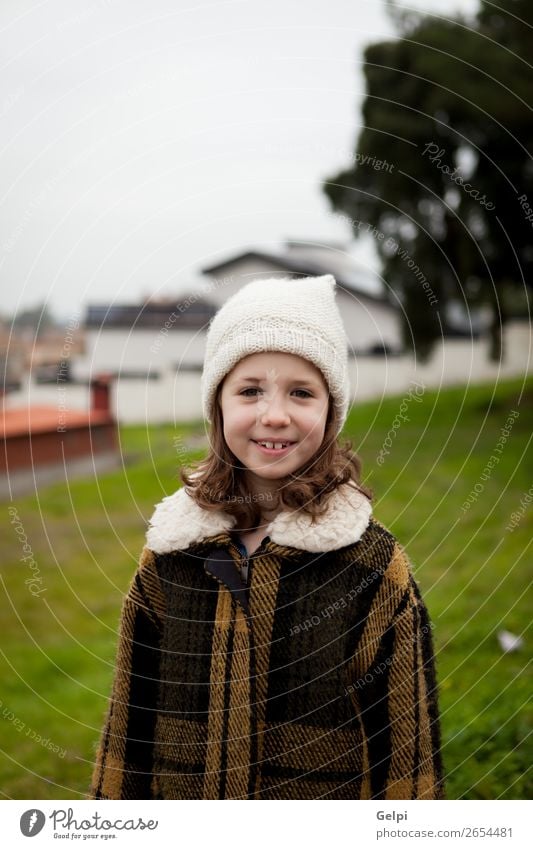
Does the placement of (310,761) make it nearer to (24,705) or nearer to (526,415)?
(24,705)

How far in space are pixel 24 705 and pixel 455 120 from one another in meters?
3.22

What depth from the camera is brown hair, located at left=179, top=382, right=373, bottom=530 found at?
0.86m

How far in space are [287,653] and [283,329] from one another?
37 cm

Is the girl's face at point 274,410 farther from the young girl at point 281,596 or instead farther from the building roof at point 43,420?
the building roof at point 43,420

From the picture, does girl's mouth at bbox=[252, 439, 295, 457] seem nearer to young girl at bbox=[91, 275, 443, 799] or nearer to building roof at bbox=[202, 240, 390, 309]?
young girl at bbox=[91, 275, 443, 799]
